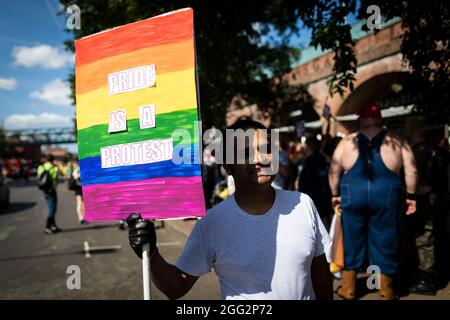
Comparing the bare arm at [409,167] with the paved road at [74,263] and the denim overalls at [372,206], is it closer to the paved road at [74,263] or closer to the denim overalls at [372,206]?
the denim overalls at [372,206]

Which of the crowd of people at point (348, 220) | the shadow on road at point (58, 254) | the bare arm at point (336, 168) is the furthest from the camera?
the shadow on road at point (58, 254)

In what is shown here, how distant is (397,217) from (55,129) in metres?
89.2

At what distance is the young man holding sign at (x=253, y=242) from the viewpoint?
56.6 inches

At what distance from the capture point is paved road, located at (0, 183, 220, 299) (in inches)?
163

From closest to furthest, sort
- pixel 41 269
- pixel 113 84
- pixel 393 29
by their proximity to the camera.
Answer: pixel 113 84 < pixel 41 269 < pixel 393 29

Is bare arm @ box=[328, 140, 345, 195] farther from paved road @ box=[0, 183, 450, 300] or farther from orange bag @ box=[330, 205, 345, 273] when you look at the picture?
paved road @ box=[0, 183, 450, 300]

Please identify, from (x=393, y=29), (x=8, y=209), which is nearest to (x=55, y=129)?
(x=8, y=209)

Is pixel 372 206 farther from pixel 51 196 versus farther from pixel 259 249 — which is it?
pixel 51 196

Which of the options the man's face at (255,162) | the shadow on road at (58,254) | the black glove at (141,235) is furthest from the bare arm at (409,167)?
the shadow on road at (58,254)

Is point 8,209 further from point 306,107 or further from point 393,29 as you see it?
point 393,29

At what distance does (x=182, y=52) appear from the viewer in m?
1.47

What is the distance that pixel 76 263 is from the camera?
5.44 m

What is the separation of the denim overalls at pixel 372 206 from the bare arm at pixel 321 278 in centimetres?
172

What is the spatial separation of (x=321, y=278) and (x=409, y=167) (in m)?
1.98
